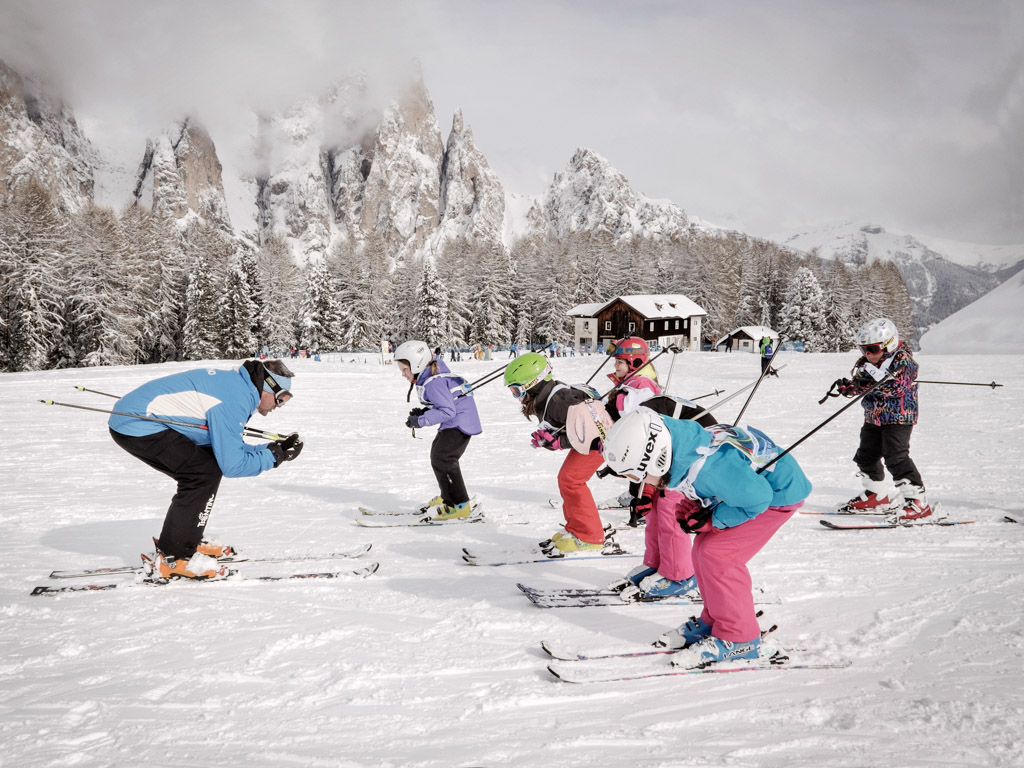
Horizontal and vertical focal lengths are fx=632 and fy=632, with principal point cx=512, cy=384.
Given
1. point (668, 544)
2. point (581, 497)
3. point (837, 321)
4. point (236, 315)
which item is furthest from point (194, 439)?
point (837, 321)

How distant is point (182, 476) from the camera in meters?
4.66

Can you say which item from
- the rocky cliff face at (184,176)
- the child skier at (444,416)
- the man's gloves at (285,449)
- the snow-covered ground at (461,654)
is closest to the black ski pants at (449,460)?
the child skier at (444,416)

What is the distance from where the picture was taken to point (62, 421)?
14.3 m

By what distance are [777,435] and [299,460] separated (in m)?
9.49

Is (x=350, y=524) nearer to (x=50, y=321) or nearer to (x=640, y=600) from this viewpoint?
(x=640, y=600)

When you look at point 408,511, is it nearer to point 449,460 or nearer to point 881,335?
point 449,460

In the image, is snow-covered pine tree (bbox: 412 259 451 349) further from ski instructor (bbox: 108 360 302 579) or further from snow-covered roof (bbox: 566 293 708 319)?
ski instructor (bbox: 108 360 302 579)

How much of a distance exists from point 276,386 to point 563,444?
2.35 meters

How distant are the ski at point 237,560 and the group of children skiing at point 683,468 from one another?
53.5 inches

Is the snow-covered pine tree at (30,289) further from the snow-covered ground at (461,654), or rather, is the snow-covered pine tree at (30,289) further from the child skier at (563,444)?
the child skier at (563,444)

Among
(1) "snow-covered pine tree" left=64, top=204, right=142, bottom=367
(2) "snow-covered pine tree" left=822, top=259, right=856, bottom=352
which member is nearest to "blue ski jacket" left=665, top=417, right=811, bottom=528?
(1) "snow-covered pine tree" left=64, top=204, right=142, bottom=367

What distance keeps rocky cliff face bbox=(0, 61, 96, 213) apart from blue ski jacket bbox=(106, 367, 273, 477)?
111191 millimetres

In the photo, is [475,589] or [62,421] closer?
[475,589]

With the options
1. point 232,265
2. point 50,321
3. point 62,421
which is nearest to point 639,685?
point 62,421
